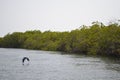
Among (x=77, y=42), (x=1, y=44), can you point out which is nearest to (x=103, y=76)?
(x=77, y=42)

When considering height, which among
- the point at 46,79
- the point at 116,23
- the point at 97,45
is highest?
the point at 116,23

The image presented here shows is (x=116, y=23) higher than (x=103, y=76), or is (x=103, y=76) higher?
(x=116, y=23)

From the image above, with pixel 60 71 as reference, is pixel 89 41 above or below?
above

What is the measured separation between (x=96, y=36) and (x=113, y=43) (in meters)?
12.8

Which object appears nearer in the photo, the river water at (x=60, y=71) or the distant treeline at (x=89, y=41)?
the river water at (x=60, y=71)

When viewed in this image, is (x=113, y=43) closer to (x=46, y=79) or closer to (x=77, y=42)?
(x=77, y=42)

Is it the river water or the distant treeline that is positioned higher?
the distant treeline

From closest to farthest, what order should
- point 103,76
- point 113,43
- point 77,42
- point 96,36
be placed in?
point 103,76 < point 113,43 < point 96,36 < point 77,42

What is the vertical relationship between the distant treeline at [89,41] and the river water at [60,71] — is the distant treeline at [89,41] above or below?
above

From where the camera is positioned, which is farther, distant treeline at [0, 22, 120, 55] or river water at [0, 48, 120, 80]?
distant treeline at [0, 22, 120, 55]

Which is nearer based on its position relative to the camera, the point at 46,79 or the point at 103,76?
the point at 46,79

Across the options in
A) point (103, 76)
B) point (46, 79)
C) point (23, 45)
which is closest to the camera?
point (46, 79)

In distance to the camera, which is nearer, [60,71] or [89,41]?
[60,71]

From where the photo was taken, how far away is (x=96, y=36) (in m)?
91.4
